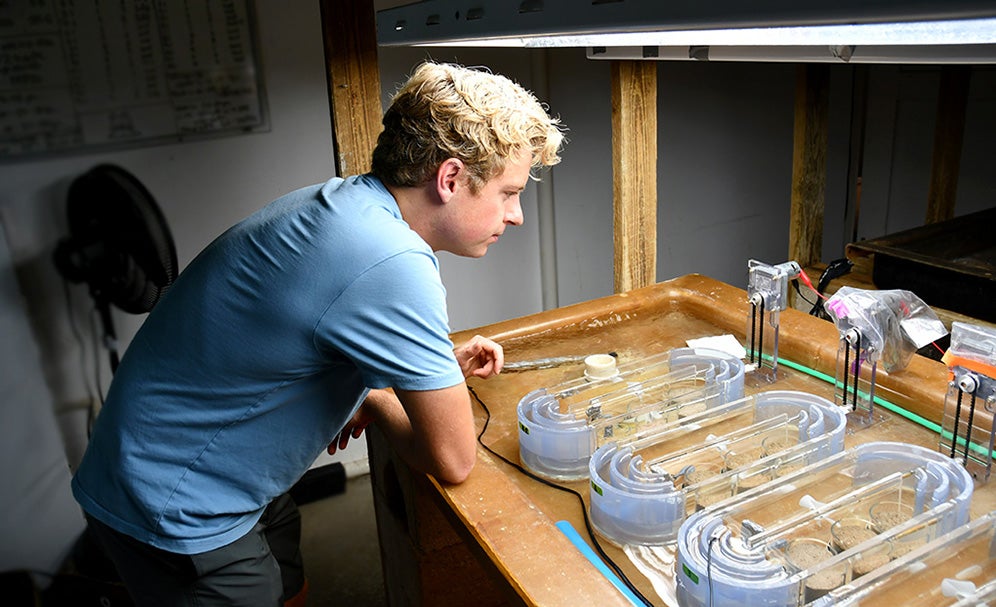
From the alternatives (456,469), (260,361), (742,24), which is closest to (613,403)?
(456,469)

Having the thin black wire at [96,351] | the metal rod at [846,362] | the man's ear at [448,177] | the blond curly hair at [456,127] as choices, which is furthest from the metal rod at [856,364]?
the thin black wire at [96,351]

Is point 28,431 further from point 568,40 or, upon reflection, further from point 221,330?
point 568,40

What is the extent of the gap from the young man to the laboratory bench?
148 mm

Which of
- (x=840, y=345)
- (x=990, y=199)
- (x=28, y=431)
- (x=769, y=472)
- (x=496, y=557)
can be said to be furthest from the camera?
(x=990, y=199)

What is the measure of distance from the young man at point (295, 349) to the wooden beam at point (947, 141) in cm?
244

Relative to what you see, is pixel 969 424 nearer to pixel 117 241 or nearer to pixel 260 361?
pixel 260 361

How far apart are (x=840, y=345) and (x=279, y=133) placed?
2.02 metres

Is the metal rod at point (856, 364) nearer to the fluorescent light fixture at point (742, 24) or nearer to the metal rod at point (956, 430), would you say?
the metal rod at point (956, 430)

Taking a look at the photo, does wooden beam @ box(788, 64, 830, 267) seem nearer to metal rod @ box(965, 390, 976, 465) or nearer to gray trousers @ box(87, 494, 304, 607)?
metal rod @ box(965, 390, 976, 465)

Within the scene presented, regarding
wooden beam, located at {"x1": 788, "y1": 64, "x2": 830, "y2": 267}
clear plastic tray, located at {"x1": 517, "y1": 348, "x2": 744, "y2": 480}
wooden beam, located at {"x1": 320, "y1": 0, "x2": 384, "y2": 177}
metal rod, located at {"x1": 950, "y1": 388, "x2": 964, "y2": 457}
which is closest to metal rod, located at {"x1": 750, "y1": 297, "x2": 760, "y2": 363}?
clear plastic tray, located at {"x1": 517, "y1": 348, "x2": 744, "y2": 480}

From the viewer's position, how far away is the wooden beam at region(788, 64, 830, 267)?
9.29 ft

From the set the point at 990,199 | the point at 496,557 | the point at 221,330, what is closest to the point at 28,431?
the point at 221,330

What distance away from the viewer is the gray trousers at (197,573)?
126 centimetres

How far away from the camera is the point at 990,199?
11.6 feet
